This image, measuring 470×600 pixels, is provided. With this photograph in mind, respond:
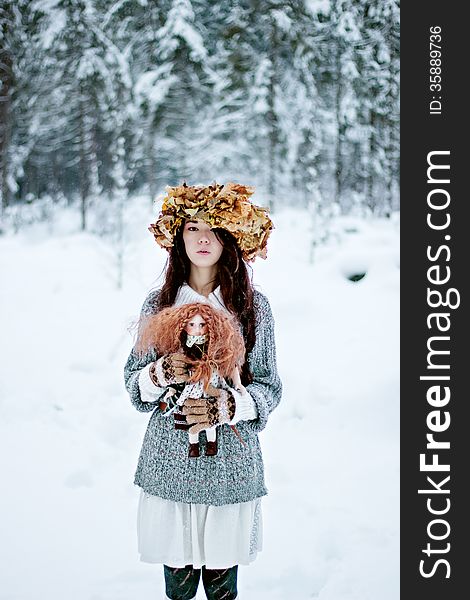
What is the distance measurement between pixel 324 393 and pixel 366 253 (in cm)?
186

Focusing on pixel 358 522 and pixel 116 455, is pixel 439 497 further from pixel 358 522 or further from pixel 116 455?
pixel 116 455

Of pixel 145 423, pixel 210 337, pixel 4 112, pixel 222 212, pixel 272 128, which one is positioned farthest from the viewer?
pixel 272 128

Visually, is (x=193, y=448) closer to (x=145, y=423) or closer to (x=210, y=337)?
(x=210, y=337)

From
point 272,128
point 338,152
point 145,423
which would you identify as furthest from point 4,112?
point 145,423

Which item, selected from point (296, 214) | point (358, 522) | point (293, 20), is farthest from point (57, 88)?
point (358, 522)

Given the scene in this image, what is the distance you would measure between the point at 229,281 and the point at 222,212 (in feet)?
0.58

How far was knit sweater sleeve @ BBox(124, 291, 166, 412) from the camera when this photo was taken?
1429mm

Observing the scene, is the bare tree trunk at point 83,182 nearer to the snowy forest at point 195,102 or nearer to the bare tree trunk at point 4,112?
the snowy forest at point 195,102

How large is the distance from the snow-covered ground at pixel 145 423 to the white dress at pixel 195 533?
→ 705 mm

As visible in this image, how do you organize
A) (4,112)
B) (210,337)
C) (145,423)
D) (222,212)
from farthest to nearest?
(4,112) → (145,423) → (222,212) → (210,337)

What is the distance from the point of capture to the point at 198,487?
4.66 ft

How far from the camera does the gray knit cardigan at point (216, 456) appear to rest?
56.0 inches

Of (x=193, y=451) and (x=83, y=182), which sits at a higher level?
(x=83, y=182)

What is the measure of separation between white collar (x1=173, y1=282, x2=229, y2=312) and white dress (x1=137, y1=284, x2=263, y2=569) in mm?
11
